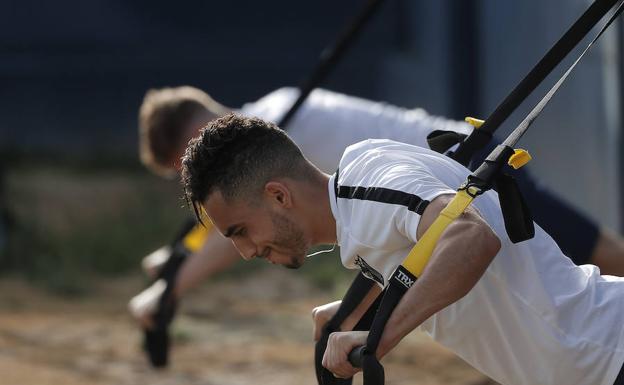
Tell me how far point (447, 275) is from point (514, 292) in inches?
12.5

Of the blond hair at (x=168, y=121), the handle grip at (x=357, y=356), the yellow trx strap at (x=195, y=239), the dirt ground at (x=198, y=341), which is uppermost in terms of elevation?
the handle grip at (x=357, y=356)

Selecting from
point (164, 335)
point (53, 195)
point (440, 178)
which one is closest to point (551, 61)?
point (440, 178)

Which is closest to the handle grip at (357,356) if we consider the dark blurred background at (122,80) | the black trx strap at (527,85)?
the black trx strap at (527,85)

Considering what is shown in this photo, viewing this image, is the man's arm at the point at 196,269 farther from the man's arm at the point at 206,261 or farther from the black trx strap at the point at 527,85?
the black trx strap at the point at 527,85

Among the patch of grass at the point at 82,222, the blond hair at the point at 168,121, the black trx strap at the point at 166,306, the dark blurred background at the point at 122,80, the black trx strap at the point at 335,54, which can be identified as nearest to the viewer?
the black trx strap at the point at 335,54

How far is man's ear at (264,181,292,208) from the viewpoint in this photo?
2.55m

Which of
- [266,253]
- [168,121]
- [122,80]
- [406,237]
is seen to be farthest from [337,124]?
[122,80]

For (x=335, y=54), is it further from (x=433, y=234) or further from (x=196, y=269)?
(x=433, y=234)

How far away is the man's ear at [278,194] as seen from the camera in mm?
2547

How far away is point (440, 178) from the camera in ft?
8.13

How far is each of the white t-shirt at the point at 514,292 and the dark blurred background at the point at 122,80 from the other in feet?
17.3

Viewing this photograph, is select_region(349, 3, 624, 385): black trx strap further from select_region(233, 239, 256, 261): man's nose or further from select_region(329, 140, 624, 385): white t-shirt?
select_region(233, 239, 256, 261): man's nose

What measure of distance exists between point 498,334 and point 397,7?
22.8 ft

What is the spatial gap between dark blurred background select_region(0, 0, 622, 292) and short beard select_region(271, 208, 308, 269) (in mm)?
5245
